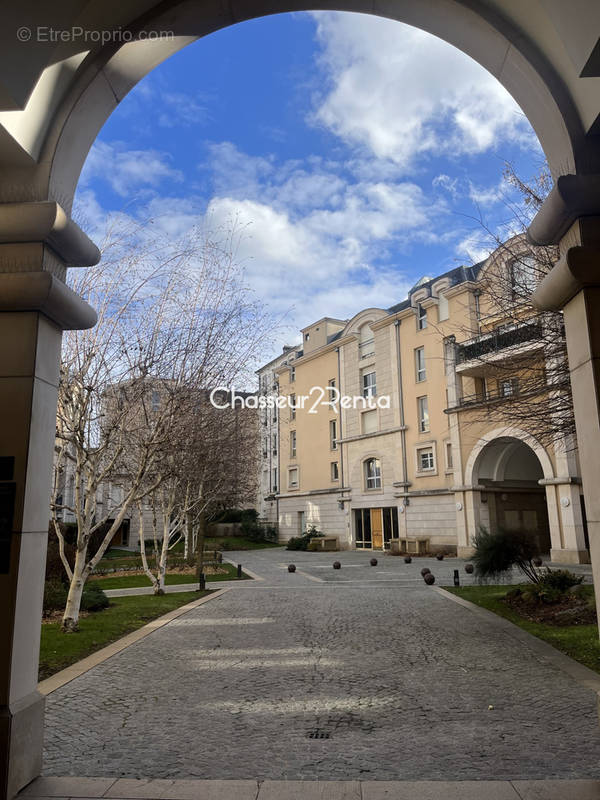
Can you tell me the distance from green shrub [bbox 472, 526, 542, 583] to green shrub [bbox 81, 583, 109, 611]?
27.7ft

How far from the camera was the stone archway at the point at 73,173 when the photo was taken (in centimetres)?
372

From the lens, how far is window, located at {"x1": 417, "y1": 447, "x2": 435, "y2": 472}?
32.9 meters

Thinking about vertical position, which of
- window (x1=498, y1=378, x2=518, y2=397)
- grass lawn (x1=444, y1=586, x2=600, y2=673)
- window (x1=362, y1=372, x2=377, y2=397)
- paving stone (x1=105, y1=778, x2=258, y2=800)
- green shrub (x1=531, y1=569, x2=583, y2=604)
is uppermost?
window (x1=362, y1=372, x2=377, y2=397)

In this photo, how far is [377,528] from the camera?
1438 inches

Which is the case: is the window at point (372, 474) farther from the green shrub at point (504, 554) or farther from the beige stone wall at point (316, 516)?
the green shrub at point (504, 554)

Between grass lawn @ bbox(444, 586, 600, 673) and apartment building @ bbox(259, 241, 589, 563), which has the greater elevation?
apartment building @ bbox(259, 241, 589, 563)

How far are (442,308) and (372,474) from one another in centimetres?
1221

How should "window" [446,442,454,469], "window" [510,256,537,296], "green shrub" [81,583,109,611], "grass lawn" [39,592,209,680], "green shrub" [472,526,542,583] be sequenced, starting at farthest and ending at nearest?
"window" [446,442,454,469], "green shrub" [472,526,542,583], "green shrub" [81,583,109,611], "window" [510,256,537,296], "grass lawn" [39,592,209,680]

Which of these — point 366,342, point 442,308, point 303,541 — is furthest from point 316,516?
point 442,308

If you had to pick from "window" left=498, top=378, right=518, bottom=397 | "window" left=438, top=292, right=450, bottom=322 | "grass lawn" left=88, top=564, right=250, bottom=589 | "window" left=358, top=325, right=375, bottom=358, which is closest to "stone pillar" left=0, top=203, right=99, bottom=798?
"window" left=498, top=378, right=518, bottom=397

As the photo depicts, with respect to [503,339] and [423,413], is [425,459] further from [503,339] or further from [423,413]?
[503,339]

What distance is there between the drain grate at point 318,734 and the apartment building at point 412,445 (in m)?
16.6

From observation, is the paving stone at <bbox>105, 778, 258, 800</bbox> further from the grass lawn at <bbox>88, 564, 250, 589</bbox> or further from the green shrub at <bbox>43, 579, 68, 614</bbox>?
the grass lawn at <bbox>88, 564, 250, 589</bbox>

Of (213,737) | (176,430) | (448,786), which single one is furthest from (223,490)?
(448,786)
